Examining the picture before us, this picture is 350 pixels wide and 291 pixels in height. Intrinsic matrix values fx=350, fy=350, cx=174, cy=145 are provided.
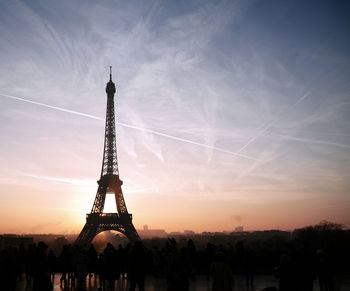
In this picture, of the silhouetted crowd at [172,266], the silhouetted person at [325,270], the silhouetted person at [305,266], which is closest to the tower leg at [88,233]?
the silhouetted crowd at [172,266]

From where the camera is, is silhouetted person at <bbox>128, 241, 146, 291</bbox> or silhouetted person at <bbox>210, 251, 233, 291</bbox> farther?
silhouetted person at <bbox>128, 241, 146, 291</bbox>

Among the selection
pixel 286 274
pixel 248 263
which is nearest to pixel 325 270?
pixel 248 263

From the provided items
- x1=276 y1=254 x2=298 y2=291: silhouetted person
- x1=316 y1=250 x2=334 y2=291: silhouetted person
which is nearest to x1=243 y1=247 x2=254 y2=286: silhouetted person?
x1=316 y1=250 x2=334 y2=291: silhouetted person

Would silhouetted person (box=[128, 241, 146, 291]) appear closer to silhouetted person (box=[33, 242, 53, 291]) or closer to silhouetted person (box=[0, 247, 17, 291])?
silhouetted person (box=[33, 242, 53, 291])

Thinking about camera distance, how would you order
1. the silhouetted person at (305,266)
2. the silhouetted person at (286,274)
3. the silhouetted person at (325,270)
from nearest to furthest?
the silhouetted person at (286,274) < the silhouetted person at (305,266) < the silhouetted person at (325,270)

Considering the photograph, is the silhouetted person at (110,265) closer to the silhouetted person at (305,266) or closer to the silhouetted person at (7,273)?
the silhouetted person at (7,273)

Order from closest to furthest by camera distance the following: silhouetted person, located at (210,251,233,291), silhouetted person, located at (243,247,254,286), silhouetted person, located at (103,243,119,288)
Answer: silhouetted person, located at (210,251,233,291)
silhouetted person, located at (103,243,119,288)
silhouetted person, located at (243,247,254,286)

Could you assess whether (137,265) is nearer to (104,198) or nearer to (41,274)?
(41,274)

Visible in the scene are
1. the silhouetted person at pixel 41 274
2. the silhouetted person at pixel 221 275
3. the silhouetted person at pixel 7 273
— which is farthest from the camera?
the silhouetted person at pixel 41 274
